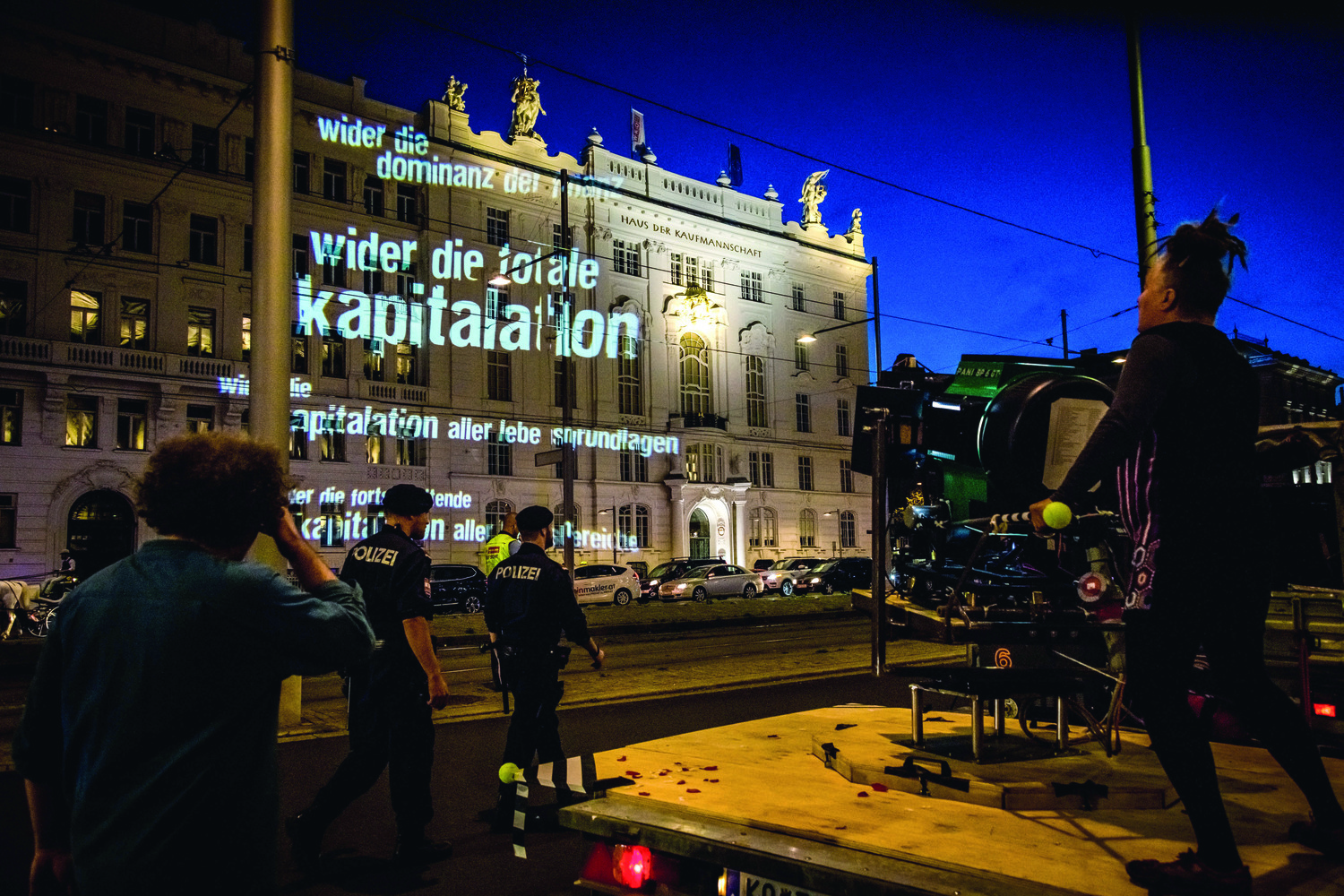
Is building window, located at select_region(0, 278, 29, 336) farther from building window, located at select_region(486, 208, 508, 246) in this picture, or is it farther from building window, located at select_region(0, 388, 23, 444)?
building window, located at select_region(486, 208, 508, 246)

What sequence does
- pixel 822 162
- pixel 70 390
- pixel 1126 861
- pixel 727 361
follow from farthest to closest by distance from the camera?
pixel 727 361
pixel 70 390
pixel 822 162
pixel 1126 861

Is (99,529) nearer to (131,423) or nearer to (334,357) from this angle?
(131,423)

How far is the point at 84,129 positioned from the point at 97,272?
4600 millimetres

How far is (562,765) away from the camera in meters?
2.92

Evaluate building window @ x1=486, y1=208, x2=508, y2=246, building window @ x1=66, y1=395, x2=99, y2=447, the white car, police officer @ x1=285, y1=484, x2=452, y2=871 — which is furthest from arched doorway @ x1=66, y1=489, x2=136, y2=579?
police officer @ x1=285, y1=484, x2=452, y2=871

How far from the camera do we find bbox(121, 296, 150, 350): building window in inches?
1177

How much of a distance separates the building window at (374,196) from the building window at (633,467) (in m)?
13.8

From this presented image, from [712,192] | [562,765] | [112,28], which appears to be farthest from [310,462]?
[562,765]

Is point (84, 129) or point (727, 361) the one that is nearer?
point (84, 129)

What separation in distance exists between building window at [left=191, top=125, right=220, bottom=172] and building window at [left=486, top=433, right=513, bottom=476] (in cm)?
1348

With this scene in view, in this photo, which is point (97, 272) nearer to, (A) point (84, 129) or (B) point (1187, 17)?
(A) point (84, 129)

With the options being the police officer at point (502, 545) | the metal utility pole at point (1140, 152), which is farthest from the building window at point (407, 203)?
the metal utility pole at point (1140, 152)

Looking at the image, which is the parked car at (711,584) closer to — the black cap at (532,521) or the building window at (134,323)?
the building window at (134,323)

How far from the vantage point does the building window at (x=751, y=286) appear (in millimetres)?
46312
